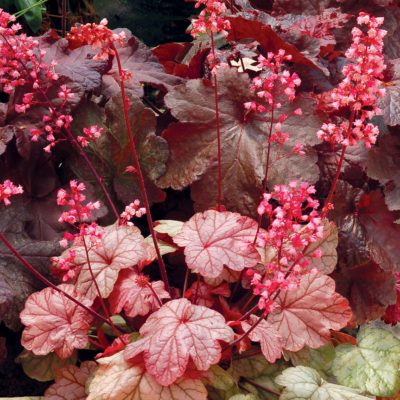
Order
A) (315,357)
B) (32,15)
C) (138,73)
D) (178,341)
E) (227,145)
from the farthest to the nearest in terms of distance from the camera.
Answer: (32,15)
(138,73)
(227,145)
(315,357)
(178,341)

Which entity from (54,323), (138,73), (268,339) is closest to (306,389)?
(268,339)

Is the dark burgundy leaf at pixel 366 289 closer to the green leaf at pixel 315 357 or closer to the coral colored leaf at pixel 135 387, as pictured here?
the green leaf at pixel 315 357

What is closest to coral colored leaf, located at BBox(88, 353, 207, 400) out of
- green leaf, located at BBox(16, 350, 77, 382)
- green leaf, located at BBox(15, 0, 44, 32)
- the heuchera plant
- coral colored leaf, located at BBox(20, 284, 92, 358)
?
the heuchera plant

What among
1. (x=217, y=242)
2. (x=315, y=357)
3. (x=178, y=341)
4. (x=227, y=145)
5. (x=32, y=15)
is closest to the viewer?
(x=178, y=341)

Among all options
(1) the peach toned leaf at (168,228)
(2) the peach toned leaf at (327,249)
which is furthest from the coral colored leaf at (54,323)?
(2) the peach toned leaf at (327,249)

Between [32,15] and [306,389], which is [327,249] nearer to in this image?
[306,389]

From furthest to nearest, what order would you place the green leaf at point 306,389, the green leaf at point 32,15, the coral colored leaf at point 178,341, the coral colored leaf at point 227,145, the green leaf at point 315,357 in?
the green leaf at point 32,15 → the coral colored leaf at point 227,145 → the green leaf at point 315,357 → the green leaf at point 306,389 → the coral colored leaf at point 178,341
